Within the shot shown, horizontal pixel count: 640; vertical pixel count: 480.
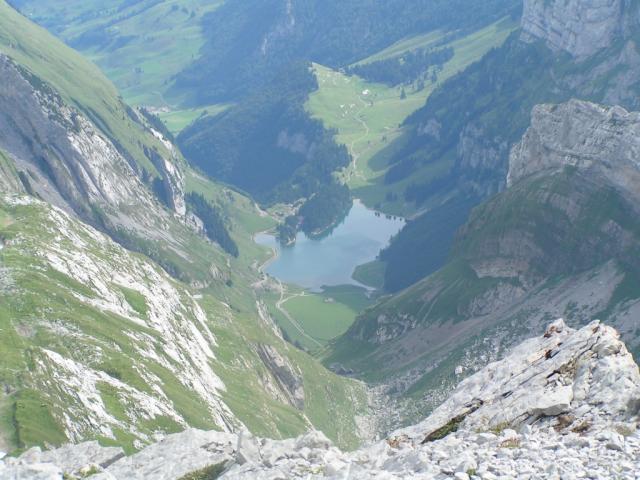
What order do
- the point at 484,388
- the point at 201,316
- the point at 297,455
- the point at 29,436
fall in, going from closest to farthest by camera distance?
the point at 297,455 → the point at 484,388 → the point at 29,436 → the point at 201,316

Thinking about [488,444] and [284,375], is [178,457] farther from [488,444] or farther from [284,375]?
[284,375]

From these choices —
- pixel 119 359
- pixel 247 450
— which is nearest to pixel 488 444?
pixel 247 450

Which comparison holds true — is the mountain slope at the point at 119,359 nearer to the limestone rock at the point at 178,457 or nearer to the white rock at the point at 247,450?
the limestone rock at the point at 178,457

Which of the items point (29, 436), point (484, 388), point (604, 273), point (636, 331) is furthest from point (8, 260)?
point (604, 273)

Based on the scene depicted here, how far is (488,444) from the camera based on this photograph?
153ft

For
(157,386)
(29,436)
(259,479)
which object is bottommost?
(259,479)

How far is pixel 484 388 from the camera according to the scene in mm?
63062

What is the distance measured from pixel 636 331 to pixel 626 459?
126 meters

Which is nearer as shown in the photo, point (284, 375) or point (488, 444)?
point (488, 444)

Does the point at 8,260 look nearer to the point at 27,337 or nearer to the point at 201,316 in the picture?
the point at 27,337

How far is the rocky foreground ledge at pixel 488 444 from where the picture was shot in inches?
1636

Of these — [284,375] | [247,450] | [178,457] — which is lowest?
[247,450]

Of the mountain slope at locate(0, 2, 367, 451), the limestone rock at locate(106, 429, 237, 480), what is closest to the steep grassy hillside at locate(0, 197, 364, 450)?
the mountain slope at locate(0, 2, 367, 451)

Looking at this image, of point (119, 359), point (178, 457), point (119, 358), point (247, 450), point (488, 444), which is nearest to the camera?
point (488, 444)
